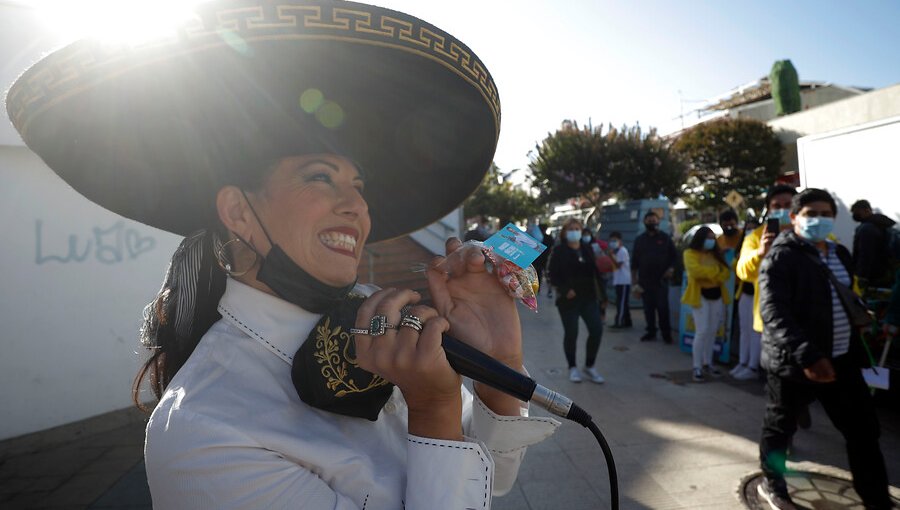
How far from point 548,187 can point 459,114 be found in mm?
22143

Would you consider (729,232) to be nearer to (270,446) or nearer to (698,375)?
(698,375)

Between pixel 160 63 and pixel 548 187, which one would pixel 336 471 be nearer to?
pixel 160 63

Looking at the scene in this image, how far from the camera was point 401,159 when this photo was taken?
5.67 feet

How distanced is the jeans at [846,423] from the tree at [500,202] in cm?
2882

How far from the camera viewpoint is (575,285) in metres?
5.53

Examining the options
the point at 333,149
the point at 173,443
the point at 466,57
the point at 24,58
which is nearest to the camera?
the point at 173,443

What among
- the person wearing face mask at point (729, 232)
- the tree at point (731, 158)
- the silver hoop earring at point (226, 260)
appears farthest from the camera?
the tree at point (731, 158)

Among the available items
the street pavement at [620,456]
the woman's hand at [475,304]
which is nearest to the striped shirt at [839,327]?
the street pavement at [620,456]

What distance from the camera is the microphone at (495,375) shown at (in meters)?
0.98

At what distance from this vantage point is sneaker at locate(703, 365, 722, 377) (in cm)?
576

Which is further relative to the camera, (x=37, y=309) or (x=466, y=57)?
(x=37, y=309)

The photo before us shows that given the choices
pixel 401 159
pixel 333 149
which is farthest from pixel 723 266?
pixel 333 149

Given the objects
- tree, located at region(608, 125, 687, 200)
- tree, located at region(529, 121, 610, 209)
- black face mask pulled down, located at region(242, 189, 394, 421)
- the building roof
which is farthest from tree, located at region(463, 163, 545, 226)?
black face mask pulled down, located at region(242, 189, 394, 421)

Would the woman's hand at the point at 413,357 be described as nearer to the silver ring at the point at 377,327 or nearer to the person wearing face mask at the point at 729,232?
the silver ring at the point at 377,327
